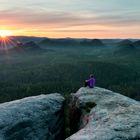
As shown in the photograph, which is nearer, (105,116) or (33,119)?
(105,116)

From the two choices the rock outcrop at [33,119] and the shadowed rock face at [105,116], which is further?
the rock outcrop at [33,119]

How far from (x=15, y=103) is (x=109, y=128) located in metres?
13.4

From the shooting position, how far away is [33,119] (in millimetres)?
36094

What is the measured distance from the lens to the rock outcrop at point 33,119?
111 feet

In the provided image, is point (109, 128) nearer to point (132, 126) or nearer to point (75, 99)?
point (132, 126)

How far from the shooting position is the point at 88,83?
4709 centimetres

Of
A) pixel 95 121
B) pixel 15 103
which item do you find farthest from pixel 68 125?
pixel 95 121

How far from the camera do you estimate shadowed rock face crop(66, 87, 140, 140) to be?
93.3 ft

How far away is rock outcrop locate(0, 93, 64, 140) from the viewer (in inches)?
1336

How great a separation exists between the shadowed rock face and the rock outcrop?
2764mm

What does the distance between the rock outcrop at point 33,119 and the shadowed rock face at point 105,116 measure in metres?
2.76

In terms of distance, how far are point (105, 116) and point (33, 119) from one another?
8.01m

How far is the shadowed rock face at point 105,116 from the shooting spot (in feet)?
93.3

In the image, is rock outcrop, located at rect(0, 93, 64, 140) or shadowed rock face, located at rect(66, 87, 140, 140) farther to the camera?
rock outcrop, located at rect(0, 93, 64, 140)
